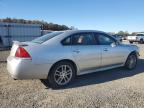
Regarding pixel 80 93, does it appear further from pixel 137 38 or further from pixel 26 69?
pixel 137 38

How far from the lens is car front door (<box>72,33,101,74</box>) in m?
5.87

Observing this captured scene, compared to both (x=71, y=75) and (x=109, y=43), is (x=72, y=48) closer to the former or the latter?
(x=71, y=75)

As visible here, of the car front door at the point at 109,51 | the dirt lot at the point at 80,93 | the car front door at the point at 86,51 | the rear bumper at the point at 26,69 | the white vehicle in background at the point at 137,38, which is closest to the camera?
the dirt lot at the point at 80,93

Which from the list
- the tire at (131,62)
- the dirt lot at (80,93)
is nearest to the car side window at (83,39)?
the dirt lot at (80,93)

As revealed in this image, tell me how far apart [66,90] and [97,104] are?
3.95 ft

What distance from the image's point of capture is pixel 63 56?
5516mm

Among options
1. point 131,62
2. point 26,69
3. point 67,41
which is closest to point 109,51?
point 131,62

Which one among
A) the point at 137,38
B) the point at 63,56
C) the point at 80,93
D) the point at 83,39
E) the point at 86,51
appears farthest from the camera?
the point at 137,38

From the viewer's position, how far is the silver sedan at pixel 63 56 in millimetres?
5109

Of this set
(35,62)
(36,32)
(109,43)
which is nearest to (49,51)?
(35,62)

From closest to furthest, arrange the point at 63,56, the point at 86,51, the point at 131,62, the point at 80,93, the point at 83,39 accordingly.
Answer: the point at 80,93, the point at 63,56, the point at 86,51, the point at 83,39, the point at 131,62

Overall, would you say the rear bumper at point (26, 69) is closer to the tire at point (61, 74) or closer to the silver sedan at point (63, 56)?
the silver sedan at point (63, 56)

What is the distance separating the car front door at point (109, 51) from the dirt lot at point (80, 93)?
56cm

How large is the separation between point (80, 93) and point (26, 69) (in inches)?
57.0
